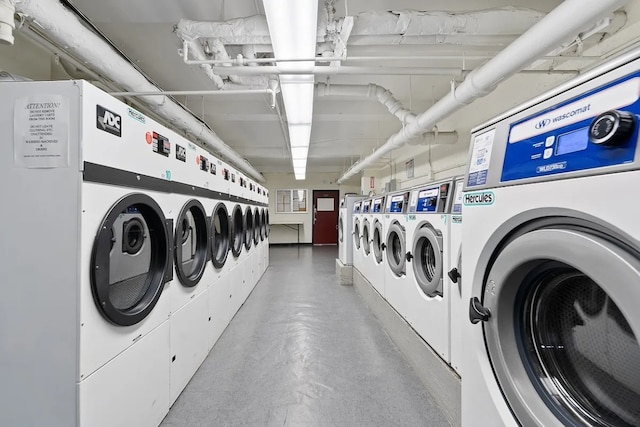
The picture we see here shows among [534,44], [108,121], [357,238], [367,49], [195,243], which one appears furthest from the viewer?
[357,238]

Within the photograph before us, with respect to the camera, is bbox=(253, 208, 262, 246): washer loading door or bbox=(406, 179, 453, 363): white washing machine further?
bbox=(253, 208, 262, 246): washer loading door

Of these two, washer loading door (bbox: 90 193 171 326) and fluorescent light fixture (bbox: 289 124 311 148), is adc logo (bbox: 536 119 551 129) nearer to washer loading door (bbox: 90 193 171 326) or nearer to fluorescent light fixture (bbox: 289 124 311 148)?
washer loading door (bbox: 90 193 171 326)

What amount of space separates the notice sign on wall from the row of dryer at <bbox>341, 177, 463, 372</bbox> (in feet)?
5.15

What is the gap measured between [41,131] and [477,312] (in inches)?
57.9

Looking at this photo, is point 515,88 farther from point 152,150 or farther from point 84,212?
point 84,212

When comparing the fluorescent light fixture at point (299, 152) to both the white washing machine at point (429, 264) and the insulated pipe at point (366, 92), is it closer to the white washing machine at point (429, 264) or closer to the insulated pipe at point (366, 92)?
the insulated pipe at point (366, 92)

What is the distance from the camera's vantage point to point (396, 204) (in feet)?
7.86

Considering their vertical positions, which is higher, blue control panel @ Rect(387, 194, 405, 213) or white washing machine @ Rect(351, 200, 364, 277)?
blue control panel @ Rect(387, 194, 405, 213)

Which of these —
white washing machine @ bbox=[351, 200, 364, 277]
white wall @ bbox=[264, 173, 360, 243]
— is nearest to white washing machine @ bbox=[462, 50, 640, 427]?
white washing machine @ bbox=[351, 200, 364, 277]

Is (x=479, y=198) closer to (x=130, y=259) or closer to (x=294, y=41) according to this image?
(x=294, y=41)

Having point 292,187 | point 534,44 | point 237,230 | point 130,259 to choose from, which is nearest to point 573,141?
point 534,44

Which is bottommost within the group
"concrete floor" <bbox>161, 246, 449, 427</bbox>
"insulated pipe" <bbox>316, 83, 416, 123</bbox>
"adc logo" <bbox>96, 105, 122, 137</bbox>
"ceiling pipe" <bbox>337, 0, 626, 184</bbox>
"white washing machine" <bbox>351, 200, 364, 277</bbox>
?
"concrete floor" <bbox>161, 246, 449, 427</bbox>

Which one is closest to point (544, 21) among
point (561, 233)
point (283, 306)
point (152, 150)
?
point (561, 233)

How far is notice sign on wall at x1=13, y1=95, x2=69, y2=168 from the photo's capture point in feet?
3.05
